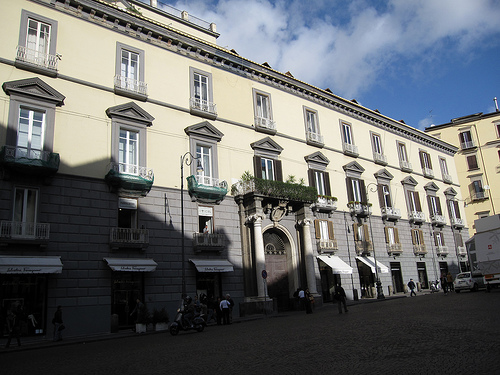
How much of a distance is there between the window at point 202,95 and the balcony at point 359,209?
45.3ft

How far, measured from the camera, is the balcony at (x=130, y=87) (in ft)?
77.0

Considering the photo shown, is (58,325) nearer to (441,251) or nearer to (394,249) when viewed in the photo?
(394,249)

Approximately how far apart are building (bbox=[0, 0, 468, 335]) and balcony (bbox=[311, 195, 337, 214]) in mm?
105

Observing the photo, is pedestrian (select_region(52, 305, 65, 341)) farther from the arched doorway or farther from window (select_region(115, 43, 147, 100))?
the arched doorway

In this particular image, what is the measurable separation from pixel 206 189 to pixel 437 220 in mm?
27712

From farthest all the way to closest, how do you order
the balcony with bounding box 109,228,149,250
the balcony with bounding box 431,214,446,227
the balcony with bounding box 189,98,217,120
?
1. the balcony with bounding box 431,214,446,227
2. the balcony with bounding box 189,98,217,120
3. the balcony with bounding box 109,228,149,250

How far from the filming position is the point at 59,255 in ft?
64.2

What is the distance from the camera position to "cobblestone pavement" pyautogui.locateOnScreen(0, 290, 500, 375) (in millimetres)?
7957

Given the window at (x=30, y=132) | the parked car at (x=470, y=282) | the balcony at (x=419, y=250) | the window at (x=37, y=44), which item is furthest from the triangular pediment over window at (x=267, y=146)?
the balcony at (x=419, y=250)

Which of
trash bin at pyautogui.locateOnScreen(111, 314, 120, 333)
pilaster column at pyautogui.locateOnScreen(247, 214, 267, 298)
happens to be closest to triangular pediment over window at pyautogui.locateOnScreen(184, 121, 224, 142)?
pilaster column at pyautogui.locateOnScreen(247, 214, 267, 298)

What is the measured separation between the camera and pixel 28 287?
18797 mm

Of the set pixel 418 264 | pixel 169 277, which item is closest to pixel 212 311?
pixel 169 277

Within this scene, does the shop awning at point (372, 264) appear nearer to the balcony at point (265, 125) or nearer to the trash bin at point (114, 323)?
the balcony at point (265, 125)

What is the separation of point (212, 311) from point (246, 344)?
408 inches
